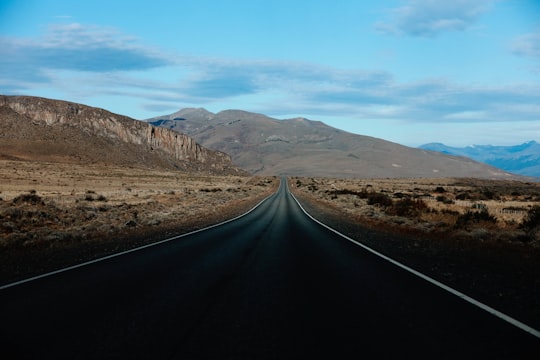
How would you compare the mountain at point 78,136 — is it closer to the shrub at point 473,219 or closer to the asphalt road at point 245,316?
the shrub at point 473,219

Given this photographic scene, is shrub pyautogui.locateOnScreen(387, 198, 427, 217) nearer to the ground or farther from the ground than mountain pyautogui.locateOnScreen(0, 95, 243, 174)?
nearer to the ground

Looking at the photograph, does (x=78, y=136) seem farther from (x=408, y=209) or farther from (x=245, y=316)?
(x=245, y=316)

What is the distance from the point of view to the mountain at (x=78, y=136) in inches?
4377

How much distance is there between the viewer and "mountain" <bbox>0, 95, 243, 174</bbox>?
11119 cm

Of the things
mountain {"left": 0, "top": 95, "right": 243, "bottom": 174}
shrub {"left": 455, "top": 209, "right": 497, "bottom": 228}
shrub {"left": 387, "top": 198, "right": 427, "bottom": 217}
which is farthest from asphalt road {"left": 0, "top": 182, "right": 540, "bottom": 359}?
mountain {"left": 0, "top": 95, "right": 243, "bottom": 174}

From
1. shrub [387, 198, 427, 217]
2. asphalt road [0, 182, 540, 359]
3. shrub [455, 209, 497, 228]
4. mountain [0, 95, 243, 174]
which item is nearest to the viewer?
asphalt road [0, 182, 540, 359]

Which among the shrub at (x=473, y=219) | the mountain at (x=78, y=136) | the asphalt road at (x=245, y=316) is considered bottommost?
the asphalt road at (x=245, y=316)

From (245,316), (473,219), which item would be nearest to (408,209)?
(473,219)

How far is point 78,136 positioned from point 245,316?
132331 mm

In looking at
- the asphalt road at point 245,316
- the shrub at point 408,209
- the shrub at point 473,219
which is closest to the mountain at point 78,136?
the shrub at point 408,209

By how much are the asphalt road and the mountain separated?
105899mm

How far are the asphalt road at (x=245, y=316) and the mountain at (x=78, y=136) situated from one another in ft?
347

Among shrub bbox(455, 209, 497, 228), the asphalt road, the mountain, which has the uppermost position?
the mountain

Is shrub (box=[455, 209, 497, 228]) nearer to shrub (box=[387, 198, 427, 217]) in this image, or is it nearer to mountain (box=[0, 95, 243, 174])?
shrub (box=[387, 198, 427, 217])
